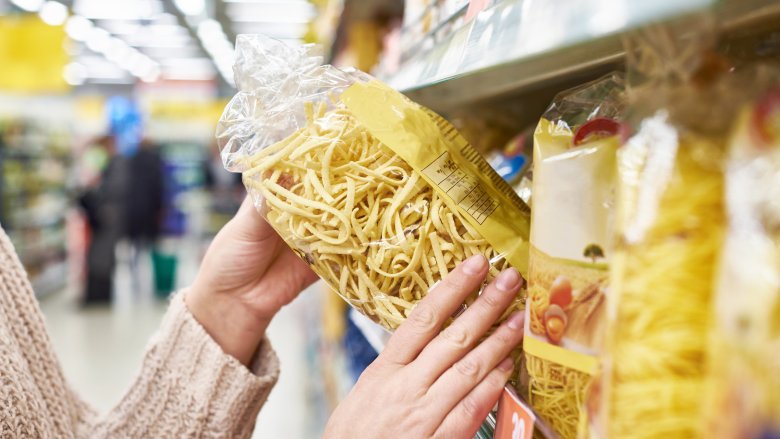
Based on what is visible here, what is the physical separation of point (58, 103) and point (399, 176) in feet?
35.2

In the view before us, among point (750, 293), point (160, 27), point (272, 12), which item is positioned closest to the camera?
point (750, 293)

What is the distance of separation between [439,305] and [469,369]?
0.07 meters

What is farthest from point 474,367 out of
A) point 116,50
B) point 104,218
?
point 116,50

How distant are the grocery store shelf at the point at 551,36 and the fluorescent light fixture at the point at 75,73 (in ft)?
54.7

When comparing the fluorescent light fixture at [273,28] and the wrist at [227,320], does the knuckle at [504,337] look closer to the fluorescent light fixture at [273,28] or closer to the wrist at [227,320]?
the wrist at [227,320]

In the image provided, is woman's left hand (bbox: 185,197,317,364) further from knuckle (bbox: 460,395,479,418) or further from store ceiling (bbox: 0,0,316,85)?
store ceiling (bbox: 0,0,316,85)

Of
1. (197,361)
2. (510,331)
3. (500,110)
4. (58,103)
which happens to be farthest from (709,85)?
(58,103)

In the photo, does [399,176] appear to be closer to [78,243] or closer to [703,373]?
[703,373]

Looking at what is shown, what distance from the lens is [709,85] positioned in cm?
40

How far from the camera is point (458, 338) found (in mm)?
684

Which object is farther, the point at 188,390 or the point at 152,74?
the point at 152,74

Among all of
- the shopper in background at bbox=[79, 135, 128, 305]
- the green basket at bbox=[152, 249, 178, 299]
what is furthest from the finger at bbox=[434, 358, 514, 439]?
the green basket at bbox=[152, 249, 178, 299]

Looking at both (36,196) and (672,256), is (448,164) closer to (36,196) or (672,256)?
(672,256)

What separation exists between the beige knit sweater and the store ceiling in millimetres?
9467
